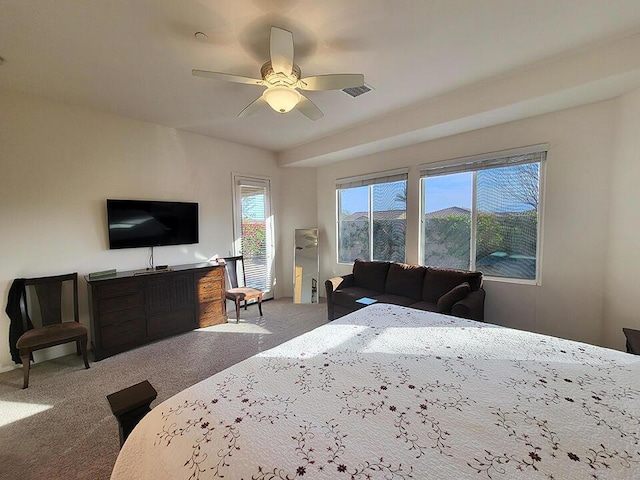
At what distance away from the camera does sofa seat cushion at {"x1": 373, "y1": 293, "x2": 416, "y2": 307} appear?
3.39 m

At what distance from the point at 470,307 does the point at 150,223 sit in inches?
162

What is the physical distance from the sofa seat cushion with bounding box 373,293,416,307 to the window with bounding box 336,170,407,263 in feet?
2.60

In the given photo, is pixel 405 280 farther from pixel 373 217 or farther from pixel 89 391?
pixel 89 391

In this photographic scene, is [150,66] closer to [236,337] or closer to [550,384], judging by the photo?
[236,337]

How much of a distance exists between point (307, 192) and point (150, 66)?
330 centimetres

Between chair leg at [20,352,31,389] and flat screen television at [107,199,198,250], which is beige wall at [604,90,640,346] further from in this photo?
chair leg at [20,352,31,389]

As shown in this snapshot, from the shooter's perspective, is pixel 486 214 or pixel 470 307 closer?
pixel 470 307

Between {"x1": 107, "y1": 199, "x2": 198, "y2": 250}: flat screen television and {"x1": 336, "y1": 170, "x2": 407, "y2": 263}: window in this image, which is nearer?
{"x1": 107, "y1": 199, "x2": 198, "y2": 250}: flat screen television

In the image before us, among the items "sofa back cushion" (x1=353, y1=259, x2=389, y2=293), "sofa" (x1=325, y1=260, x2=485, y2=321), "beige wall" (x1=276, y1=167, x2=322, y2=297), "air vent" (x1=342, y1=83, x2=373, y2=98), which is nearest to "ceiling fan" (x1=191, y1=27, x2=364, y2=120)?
"air vent" (x1=342, y1=83, x2=373, y2=98)

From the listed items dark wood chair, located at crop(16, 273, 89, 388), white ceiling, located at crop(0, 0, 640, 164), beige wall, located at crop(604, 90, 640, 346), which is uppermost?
white ceiling, located at crop(0, 0, 640, 164)

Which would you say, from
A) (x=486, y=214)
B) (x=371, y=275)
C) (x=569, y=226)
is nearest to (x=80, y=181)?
(x=371, y=275)

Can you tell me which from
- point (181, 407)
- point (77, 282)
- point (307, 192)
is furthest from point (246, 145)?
point (181, 407)

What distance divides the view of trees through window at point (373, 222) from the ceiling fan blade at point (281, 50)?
9.14 feet

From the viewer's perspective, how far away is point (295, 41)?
206 centimetres
